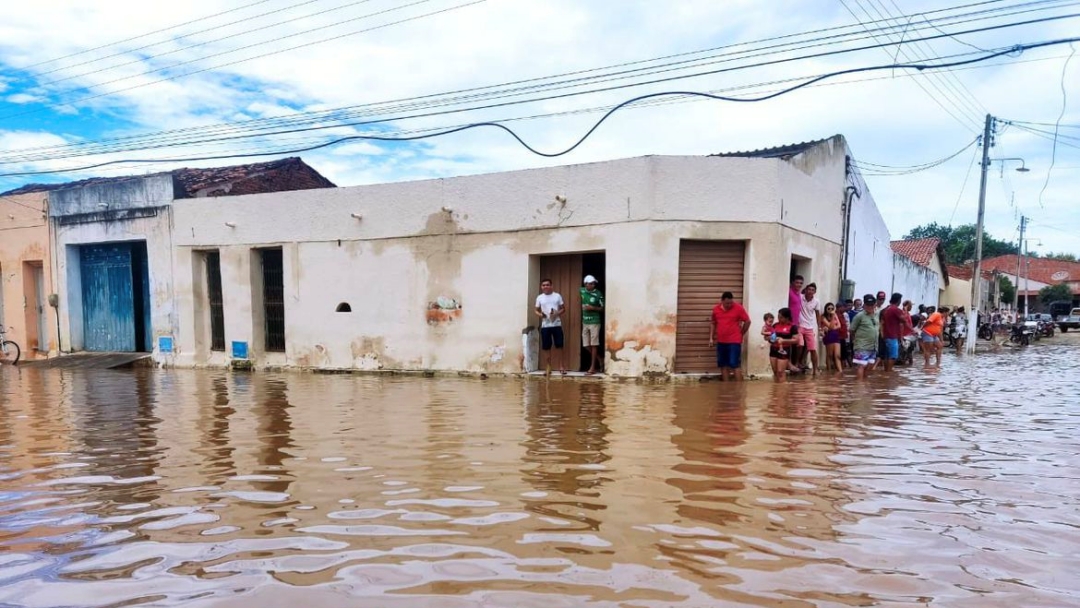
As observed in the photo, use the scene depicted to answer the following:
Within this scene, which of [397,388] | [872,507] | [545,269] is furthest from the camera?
[545,269]

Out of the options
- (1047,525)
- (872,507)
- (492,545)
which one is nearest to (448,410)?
(492,545)

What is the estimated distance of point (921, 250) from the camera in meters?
27.6

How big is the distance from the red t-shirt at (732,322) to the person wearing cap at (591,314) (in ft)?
6.25

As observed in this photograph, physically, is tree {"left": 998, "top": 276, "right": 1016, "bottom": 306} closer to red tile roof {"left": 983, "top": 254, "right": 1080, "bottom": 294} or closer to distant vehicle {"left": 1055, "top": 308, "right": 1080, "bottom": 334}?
red tile roof {"left": 983, "top": 254, "right": 1080, "bottom": 294}

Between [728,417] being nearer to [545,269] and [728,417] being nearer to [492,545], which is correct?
[492,545]

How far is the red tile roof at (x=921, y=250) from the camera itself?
2699cm

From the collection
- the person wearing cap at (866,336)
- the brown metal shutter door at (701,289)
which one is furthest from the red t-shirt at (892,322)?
the brown metal shutter door at (701,289)

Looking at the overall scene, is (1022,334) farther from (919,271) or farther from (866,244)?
(866,244)

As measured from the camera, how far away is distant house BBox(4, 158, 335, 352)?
13609mm

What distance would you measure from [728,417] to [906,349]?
8695mm

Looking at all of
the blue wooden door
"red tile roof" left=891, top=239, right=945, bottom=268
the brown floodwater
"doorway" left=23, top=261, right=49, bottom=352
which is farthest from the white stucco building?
"red tile roof" left=891, top=239, right=945, bottom=268

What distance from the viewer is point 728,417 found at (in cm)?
591

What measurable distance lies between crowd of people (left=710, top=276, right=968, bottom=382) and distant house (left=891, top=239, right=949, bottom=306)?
8.88 meters

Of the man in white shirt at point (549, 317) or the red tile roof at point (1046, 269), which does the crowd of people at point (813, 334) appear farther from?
the red tile roof at point (1046, 269)
